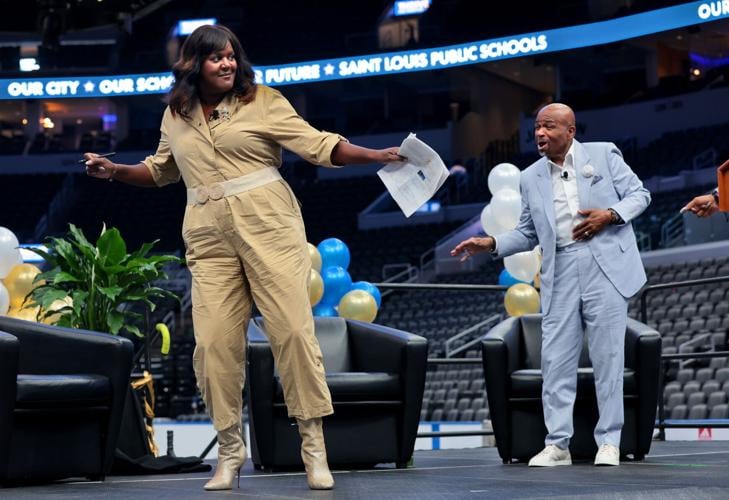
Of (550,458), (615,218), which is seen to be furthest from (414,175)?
(550,458)

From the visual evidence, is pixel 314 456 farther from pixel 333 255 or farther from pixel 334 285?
pixel 333 255

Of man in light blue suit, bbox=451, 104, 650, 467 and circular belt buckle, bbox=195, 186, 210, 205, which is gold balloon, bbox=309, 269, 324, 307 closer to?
man in light blue suit, bbox=451, 104, 650, 467

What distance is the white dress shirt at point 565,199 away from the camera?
12.1ft

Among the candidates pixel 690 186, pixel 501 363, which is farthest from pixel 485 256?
pixel 501 363

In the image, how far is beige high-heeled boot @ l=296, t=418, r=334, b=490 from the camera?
9.52 feet

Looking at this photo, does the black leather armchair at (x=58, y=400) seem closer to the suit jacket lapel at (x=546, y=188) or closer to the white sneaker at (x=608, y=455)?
the suit jacket lapel at (x=546, y=188)

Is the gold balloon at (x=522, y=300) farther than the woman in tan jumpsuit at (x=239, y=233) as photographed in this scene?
Yes

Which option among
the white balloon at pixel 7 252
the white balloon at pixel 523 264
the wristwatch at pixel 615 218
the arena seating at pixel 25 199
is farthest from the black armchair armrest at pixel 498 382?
the arena seating at pixel 25 199

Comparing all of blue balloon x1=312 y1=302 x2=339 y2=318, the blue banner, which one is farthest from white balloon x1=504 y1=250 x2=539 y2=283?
the blue banner

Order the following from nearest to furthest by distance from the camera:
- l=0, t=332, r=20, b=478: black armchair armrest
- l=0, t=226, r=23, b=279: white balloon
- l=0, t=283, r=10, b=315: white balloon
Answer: l=0, t=332, r=20, b=478: black armchair armrest
l=0, t=283, r=10, b=315: white balloon
l=0, t=226, r=23, b=279: white balloon

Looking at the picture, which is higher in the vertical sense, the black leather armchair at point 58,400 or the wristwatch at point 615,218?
the wristwatch at point 615,218

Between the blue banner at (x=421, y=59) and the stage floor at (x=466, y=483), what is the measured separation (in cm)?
1503

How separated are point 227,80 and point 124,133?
22977mm

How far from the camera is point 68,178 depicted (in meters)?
23.8
